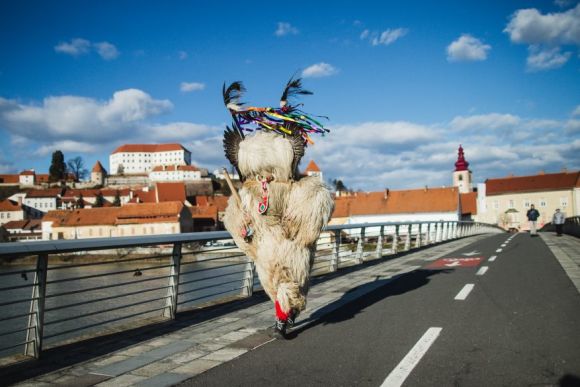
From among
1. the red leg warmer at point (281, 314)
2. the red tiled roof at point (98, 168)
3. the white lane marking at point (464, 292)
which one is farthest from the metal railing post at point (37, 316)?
the red tiled roof at point (98, 168)

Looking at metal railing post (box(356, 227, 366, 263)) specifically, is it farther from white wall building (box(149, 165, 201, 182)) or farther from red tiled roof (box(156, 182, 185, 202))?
white wall building (box(149, 165, 201, 182))

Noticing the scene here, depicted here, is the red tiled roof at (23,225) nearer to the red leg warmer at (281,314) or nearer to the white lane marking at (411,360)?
the red leg warmer at (281,314)

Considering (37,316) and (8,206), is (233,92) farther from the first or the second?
(8,206)

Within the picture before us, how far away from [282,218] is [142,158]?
16228 centimetres

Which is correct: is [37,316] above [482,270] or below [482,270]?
above

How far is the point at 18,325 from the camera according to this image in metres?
19.6

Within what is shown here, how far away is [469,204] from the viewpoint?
96.4m

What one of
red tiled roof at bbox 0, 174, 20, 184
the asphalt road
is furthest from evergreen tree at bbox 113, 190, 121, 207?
the asphalt road

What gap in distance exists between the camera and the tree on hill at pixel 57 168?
12800 centimetres

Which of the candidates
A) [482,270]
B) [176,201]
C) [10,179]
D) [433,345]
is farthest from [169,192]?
[433,345]

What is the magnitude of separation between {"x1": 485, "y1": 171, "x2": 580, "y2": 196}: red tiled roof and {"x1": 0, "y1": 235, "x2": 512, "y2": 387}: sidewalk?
111 m

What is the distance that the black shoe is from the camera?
5.04 m

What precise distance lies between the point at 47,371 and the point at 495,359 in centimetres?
404

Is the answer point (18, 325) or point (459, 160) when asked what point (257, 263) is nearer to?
point (18, 325)
